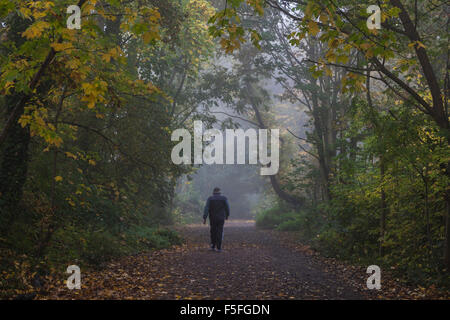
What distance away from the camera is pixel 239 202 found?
156ft

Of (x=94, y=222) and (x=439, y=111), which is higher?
(x=439, y=111)

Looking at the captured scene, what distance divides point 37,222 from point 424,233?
8242mm

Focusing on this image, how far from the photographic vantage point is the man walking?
11.9 meters

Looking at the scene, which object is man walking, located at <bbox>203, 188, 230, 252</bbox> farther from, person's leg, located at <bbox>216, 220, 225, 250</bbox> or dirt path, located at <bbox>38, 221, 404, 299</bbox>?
dirt path, located at <bbox>38, 221, 404, 299</bbox>

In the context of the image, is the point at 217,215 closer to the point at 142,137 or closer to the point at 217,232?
the point at 217,232

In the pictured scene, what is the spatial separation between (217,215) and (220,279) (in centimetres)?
447

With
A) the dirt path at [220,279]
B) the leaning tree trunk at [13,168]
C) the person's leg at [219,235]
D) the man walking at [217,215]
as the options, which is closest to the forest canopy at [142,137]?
the leaning tree trunk at [13,168]

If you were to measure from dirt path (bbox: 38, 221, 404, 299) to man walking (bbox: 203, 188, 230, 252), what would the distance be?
95 cm

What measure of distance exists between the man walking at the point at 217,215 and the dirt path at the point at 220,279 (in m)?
0.95

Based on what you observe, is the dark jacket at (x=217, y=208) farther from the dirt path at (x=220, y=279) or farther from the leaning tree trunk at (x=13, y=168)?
the leaning tree trunk at (x=13, y=168)

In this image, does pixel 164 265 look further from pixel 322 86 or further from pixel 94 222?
pixel 322 86

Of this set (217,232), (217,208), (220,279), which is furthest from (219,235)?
(220,279)

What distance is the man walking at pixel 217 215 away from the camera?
39.0 feet
